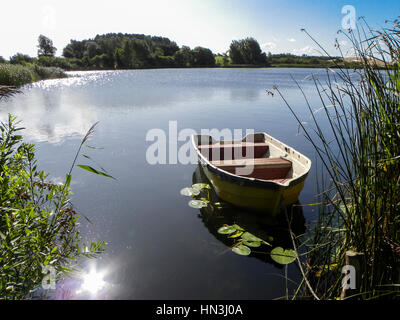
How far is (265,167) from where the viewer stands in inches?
261

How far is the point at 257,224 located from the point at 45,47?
98.0 metres

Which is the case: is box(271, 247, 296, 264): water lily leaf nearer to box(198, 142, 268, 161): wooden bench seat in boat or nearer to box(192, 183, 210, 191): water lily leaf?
box(192, 183, 210, 191): water lily leaf

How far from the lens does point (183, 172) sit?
931 centimetres

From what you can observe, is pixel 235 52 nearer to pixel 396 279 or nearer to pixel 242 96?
pixel 242 96

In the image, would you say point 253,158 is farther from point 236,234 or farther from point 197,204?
point 236,234

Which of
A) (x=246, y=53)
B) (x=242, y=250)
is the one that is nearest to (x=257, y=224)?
(x=242, y=250)

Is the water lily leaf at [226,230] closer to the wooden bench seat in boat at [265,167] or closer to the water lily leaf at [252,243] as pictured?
the water lily leaf at [252,243]

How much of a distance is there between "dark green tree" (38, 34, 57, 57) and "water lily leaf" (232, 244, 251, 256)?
9557 centimetres

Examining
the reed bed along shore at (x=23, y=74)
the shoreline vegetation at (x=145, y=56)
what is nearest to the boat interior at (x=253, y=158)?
the reed bed along shore at (x=23, y=74)

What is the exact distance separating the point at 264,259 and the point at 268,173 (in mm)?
2532

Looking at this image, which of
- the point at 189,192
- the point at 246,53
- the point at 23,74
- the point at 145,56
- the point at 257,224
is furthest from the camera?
the point at 246,53

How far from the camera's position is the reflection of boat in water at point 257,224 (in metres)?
5.22
